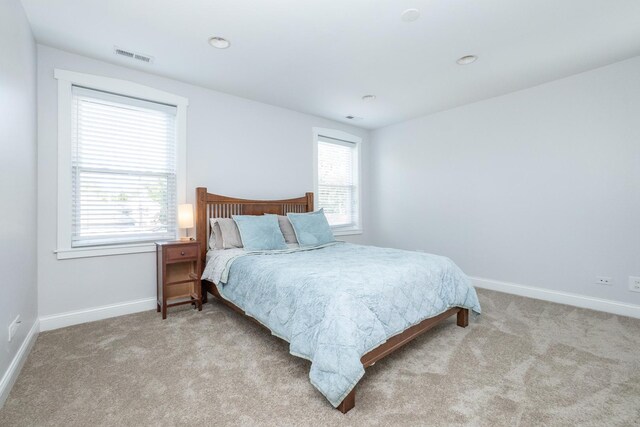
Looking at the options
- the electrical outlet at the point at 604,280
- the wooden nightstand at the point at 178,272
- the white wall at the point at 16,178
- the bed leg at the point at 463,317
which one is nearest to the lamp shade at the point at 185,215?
the wooden nightstand at the point at 178,272

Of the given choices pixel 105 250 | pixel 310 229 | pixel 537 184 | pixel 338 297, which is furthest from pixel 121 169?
pixel 537 184

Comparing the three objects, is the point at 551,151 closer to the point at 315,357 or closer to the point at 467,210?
the point at 467,210

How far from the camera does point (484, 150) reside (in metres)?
4.03

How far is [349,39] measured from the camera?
254 cm

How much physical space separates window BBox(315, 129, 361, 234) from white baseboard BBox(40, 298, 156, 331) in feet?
8.77

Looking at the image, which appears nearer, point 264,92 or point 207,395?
point 207,395

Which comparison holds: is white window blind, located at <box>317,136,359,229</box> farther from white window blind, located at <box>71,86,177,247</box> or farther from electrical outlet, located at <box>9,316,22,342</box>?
electrical outlet, located at <box>9,316,22,342</box>

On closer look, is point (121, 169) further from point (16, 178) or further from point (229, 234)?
point (229, 234)

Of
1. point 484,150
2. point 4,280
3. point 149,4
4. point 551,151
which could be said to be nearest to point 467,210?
point 484,150

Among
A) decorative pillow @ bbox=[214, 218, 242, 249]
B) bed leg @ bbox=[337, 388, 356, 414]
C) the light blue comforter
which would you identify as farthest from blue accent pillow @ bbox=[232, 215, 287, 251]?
bed leg @ bbox=[337, 388, 356, 414]

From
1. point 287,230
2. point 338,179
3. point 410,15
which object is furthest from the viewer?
point 338,179

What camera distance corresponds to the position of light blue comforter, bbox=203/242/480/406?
5.34 feet

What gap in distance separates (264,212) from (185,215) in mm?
1076

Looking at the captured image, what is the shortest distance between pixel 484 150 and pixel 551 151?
29.5 inches
